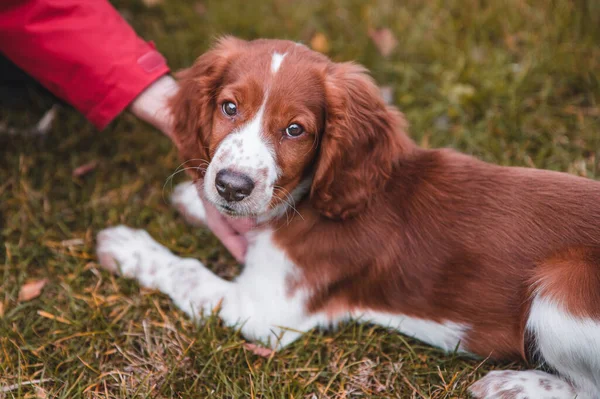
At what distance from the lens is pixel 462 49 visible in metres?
5.20

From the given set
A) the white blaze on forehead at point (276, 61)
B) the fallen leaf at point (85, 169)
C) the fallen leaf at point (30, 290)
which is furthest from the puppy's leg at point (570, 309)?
the fallen leaf at point (85, 169)

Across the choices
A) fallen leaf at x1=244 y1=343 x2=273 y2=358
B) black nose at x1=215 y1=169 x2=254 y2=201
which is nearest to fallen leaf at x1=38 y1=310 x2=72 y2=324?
fallen leaf at x1=244 y1=343 x2=273 y2=358

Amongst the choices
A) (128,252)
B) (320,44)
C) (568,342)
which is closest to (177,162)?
(128,252)

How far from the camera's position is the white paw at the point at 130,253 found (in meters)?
3.68

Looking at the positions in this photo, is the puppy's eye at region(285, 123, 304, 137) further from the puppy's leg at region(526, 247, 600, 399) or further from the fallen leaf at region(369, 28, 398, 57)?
the fallen leaf at region(369, 28, 398, 57)

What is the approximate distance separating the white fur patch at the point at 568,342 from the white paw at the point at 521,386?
0.07m

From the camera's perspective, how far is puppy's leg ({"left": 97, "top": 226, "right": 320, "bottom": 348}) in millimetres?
3275

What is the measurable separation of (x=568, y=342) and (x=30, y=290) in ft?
9.86

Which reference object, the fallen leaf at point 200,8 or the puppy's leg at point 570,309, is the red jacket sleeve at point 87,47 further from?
the puppy's leg at point 570,309

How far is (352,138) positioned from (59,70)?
1.97 metres

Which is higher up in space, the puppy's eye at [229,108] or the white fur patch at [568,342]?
the puppy's eye at [229,108]

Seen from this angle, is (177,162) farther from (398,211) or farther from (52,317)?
(398,211)

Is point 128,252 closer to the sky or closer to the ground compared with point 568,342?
closer to the ground

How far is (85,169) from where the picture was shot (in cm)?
438
